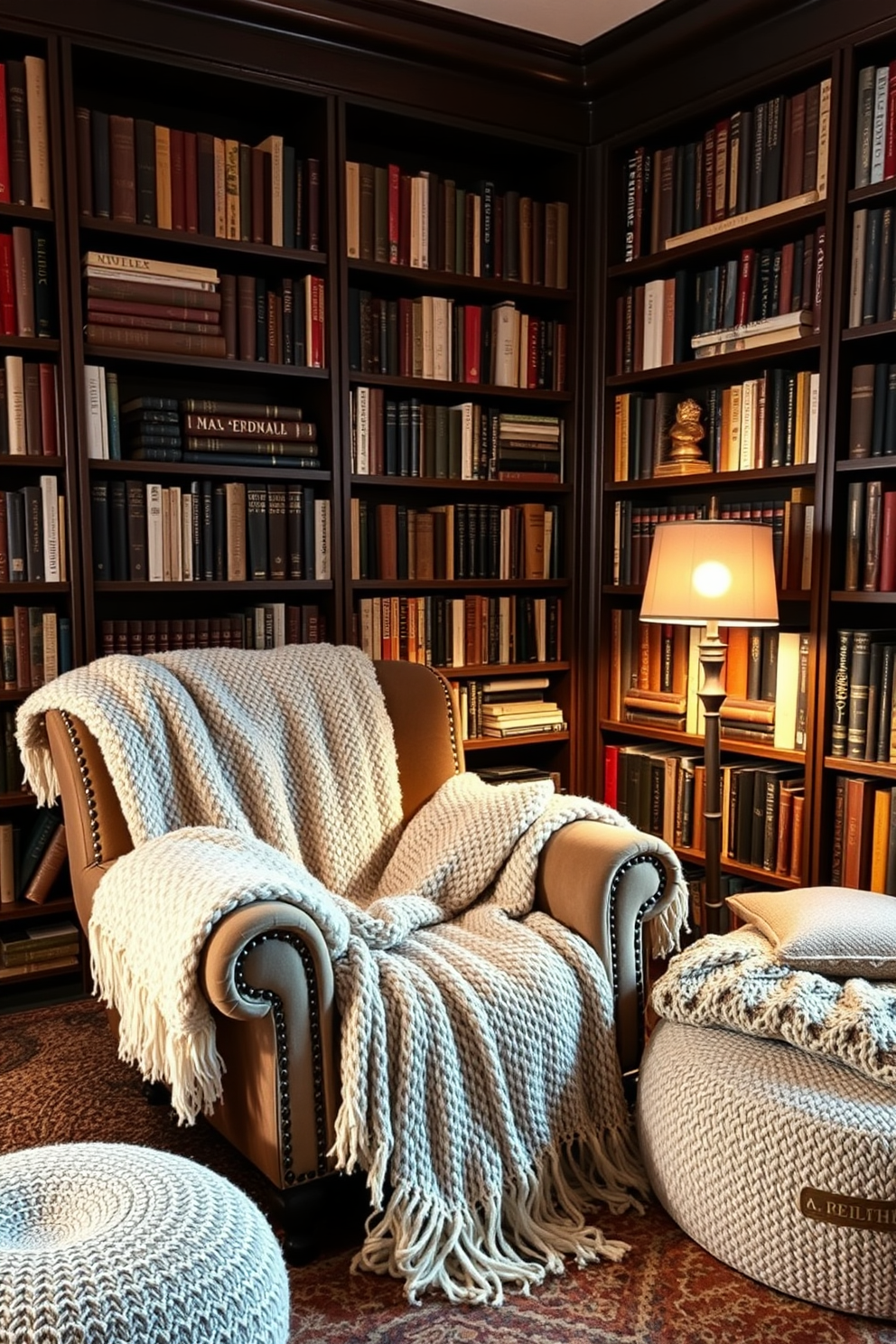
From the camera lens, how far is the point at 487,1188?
1.90 meters

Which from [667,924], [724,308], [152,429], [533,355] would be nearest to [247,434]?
[152,429]

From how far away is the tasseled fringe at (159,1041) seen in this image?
1.78 m

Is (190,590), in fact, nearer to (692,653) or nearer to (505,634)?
(505,634)

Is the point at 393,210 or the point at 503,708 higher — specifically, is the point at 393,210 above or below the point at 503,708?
above

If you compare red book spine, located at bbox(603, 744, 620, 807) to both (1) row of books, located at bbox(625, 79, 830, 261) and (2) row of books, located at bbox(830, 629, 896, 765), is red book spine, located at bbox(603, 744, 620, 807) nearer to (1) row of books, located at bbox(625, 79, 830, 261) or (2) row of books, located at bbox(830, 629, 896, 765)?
(2) row of books, located at bbox(830, 629, 896, 765)

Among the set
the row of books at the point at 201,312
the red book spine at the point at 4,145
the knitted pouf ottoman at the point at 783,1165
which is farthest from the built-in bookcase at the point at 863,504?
the red book spine at the point at 4,145

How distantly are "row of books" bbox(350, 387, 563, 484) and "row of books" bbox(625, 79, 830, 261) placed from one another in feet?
1.92

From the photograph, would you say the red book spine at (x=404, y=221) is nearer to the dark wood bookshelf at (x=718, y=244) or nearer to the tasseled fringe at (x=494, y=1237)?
the dark wood bookshelf at (x=718, y=244)

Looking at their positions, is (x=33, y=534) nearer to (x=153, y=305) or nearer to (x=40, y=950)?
(x=153, y=305)

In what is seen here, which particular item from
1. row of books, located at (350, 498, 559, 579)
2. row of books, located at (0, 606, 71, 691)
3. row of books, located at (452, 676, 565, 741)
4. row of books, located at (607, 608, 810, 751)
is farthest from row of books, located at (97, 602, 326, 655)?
row of books, located at (607, 608, 810, 751)

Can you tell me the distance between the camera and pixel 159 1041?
1865 mm

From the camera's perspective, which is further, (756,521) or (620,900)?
(756,521)

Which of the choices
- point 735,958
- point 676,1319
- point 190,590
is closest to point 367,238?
point 190,590

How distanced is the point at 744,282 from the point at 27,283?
1.77 meters
